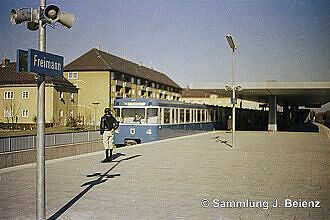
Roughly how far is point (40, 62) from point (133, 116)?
1566cm

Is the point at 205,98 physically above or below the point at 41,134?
above

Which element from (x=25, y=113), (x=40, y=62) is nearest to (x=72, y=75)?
(x=25, y=113)

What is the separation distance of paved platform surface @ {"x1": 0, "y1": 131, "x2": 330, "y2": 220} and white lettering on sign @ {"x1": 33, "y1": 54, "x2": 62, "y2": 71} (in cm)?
228

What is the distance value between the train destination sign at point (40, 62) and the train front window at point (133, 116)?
596 inches

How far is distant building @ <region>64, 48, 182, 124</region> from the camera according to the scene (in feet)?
186

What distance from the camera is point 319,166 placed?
11.6 metres

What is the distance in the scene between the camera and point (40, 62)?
4949 millimetres

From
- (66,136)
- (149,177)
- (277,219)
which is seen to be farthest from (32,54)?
(66,136)

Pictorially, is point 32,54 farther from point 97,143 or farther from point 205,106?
point 205,106

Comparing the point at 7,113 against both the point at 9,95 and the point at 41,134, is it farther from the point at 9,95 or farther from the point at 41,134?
the point at 41,134

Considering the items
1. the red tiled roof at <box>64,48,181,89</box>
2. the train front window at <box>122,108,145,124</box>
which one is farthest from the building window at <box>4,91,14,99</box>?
the red tiled roof at <box>64,48,181,89</box>

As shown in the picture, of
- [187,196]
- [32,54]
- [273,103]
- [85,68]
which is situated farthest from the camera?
[85,68]

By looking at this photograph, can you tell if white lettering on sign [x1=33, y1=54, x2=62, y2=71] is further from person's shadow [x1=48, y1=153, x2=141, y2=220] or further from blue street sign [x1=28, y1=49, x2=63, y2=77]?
person's shadow [x1=48, y1=153, x2=141, y2=220]

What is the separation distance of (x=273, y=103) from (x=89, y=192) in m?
31.3
